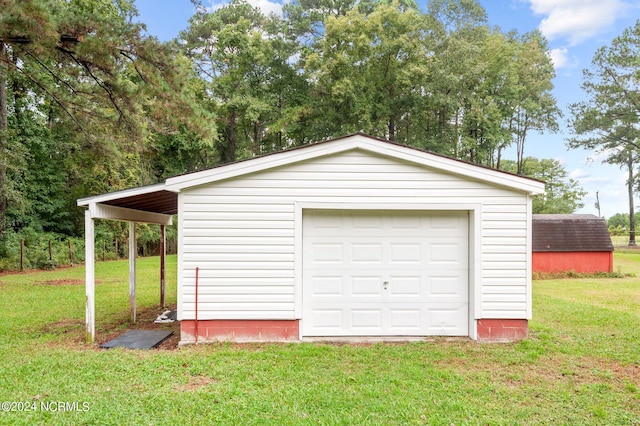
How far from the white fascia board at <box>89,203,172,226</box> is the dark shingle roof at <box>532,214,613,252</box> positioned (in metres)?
13.0

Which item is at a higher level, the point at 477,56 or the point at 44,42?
the point at 477,56

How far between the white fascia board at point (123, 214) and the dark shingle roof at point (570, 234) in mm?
13038

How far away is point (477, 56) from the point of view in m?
23.8

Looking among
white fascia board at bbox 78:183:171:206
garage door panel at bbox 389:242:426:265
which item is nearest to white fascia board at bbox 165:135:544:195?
white fascia board at bbox 78:183:171:206

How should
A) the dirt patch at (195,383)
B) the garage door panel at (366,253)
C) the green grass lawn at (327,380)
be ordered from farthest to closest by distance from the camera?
the garage door panel at (366,253) < the dirt patch at (195,383) < the green grass lawn at (327,380)

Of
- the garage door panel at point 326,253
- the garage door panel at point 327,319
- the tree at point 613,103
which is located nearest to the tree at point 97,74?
the garage door panel at point 326,253

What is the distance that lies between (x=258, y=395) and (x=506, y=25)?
30996 mm

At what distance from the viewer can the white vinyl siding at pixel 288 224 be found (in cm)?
588

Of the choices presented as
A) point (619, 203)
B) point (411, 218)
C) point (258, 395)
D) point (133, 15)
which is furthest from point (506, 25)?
point (258, 395)

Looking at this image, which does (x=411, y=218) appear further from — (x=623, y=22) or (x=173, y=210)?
(x=623, y=22)

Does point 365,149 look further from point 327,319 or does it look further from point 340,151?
point 327,319

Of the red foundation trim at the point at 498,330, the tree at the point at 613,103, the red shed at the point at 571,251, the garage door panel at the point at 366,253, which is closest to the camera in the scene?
the red foundation trim at the point at 498,330

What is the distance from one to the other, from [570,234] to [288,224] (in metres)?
13.6

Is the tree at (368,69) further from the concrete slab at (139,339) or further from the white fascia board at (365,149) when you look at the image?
the concrete slab at (139,339)
